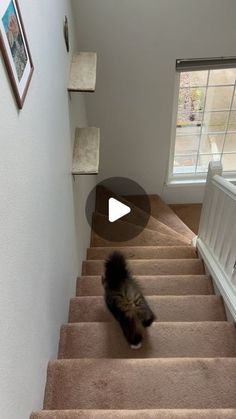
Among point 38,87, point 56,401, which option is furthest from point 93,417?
point 38,87

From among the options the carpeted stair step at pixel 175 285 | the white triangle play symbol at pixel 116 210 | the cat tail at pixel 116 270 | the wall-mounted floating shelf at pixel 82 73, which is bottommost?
the white triangle play symbol at pixel 116 210

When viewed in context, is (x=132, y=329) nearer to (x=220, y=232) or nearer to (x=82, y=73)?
(x=220, y=232)

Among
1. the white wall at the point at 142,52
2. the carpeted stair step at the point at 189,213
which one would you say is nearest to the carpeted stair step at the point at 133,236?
the carpeted stair step at the point at 189,213

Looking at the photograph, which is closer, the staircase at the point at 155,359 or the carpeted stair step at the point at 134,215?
the staircase at the point at 155,359

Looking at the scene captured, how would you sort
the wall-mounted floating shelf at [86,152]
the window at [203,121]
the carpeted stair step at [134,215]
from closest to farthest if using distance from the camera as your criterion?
1. the wall-mounted floating shelf at [86,152]
2. the window at [203,121]
3. the carpeted stair step at [134,215]

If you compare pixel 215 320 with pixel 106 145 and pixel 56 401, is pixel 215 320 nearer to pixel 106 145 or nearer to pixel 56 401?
pixel 56 401

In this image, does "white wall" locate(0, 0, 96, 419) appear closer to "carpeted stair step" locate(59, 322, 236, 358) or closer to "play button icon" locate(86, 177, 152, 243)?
"carpeted stair step" locate(59, 322, 236, 358)

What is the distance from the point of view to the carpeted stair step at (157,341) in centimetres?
168

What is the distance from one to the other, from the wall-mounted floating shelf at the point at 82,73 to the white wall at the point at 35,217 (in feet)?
0.40

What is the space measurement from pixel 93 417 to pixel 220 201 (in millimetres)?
1357

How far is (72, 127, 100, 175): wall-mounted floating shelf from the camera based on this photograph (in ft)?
7.23

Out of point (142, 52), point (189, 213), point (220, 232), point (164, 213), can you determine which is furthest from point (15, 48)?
point (189, 213)

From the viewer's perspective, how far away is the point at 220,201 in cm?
202

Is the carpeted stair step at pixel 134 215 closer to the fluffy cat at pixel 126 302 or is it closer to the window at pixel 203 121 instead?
the window at pixel 203 121
